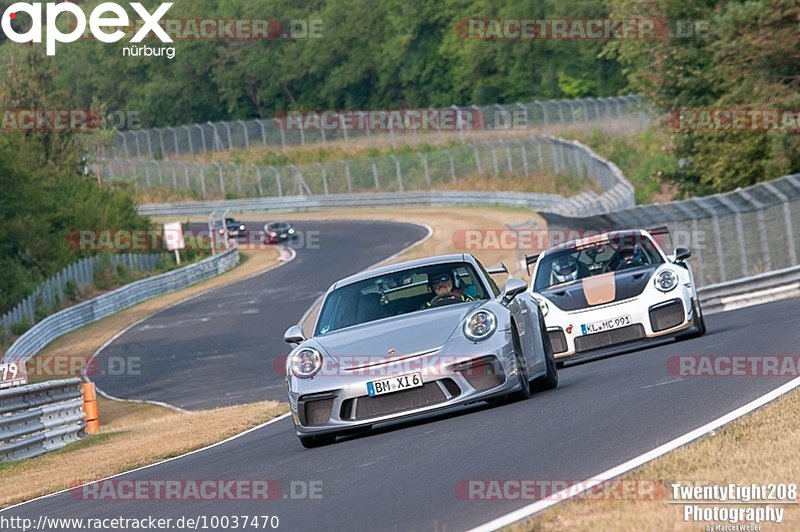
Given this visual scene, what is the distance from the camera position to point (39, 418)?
18.3m

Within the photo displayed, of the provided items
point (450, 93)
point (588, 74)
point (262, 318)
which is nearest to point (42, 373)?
point (262, 318)

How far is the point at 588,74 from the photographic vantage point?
316 ft

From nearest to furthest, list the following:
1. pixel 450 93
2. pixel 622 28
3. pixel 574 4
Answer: pixel 622 28 < pixel 574 4 < pixel 450 93

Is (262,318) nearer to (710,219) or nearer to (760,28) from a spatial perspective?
(760,28)

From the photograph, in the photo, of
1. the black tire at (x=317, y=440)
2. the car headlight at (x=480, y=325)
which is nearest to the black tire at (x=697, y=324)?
the car headlight at (x=480, y=325)

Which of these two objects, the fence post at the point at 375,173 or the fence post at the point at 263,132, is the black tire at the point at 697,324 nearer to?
the fence post at the point at 375,173

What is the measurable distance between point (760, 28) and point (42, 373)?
766 inches

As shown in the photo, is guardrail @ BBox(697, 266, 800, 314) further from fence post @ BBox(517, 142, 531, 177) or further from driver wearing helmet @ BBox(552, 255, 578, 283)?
fence post @ BBox(517, 142, 531, 177)

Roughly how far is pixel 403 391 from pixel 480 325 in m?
0.83

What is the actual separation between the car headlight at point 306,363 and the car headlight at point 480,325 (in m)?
1.17

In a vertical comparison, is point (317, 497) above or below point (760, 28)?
below

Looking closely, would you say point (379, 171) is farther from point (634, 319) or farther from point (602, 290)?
point (634, 319)

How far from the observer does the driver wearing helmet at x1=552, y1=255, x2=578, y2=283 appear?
1702 cm

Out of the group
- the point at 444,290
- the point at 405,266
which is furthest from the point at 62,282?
the point at 444,290
